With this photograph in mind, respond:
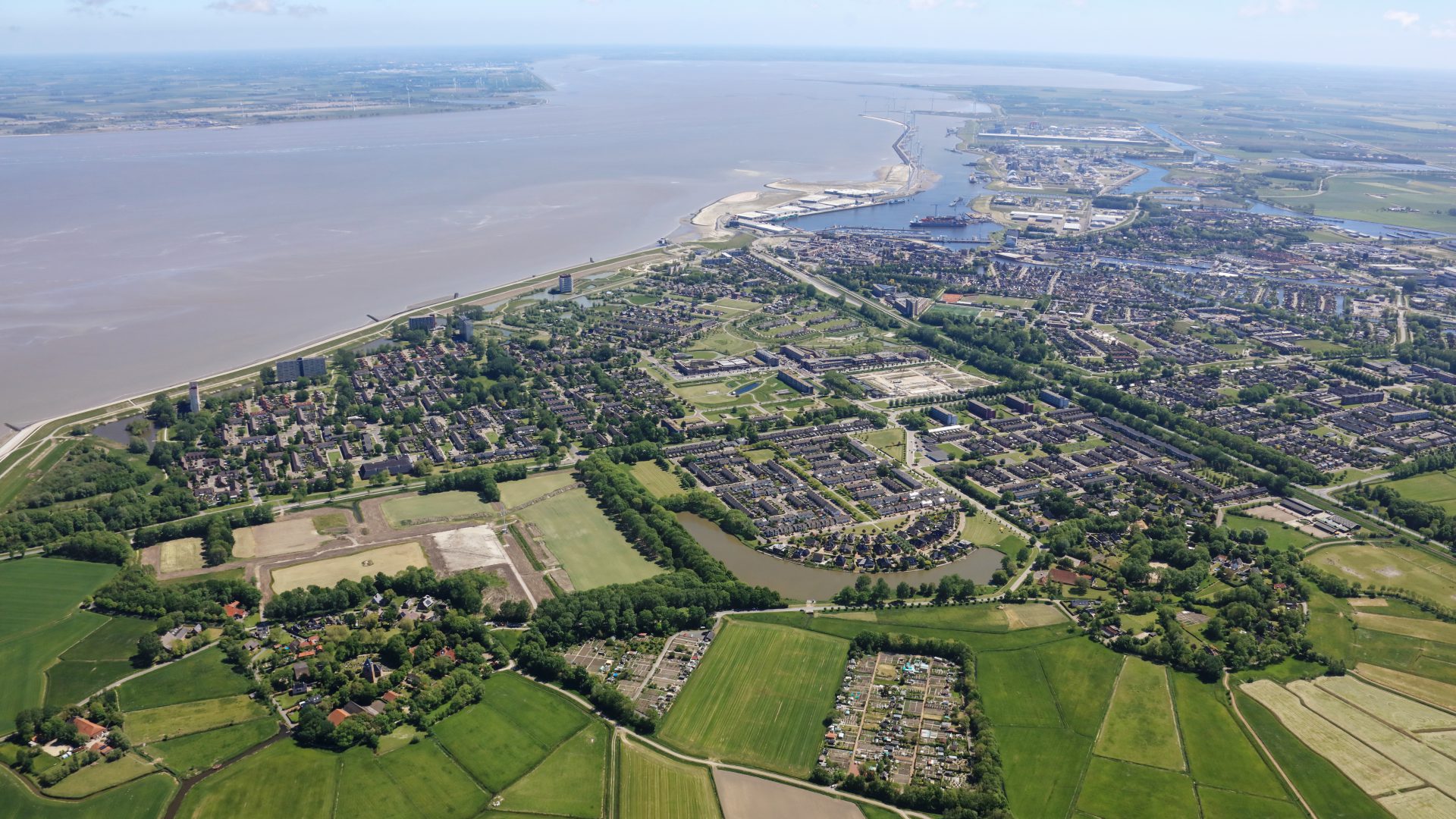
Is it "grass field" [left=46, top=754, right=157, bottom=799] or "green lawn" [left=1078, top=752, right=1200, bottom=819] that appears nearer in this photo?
"grass field" [left=46, top=754, right=157, bottom=799]

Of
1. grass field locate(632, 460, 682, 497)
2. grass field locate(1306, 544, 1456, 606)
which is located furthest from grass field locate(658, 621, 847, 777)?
grass field locate(1306, 544, 1456, 606)

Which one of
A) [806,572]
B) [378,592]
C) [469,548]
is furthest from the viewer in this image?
[469,548]

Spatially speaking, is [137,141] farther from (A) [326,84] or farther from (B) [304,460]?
(B) [304,460]

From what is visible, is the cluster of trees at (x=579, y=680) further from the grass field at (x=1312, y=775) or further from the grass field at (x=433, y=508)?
the grass field at (x=1312, y=775)

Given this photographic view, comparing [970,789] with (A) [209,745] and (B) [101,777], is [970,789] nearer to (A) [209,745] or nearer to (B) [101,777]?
(A) [209,745]

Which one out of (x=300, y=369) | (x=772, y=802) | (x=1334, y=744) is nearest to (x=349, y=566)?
(x=772, y=802)

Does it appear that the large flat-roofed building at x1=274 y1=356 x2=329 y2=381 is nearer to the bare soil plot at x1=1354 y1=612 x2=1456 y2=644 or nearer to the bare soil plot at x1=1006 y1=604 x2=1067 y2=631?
the bare soil plot at x1=1006 y1=604 x2=1067 y2=631
